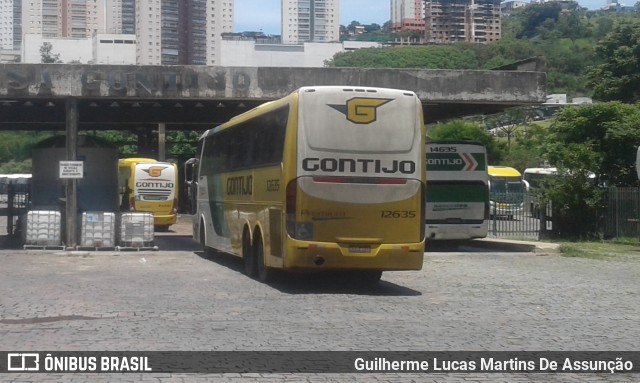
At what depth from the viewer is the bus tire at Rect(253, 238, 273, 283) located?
1792 cm

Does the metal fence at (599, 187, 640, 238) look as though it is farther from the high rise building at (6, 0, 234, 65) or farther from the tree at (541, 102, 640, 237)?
the high rise building at (6, 0, 234, 65)

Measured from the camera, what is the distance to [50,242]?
1044 inches

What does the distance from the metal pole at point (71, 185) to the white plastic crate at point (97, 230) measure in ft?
1.48

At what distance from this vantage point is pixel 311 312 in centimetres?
1363

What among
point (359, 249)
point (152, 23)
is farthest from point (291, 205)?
point (152, 23)

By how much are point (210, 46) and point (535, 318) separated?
145 meters

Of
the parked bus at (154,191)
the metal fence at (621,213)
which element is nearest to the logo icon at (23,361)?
the metal fence at (621,213)

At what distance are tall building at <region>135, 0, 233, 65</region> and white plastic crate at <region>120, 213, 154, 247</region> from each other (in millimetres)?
123501

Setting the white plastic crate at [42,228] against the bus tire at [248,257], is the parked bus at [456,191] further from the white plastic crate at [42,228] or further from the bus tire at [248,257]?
the white plastic crate at [42,228]

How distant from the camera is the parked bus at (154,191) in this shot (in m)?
40.7

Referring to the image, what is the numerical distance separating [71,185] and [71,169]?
1000 mm

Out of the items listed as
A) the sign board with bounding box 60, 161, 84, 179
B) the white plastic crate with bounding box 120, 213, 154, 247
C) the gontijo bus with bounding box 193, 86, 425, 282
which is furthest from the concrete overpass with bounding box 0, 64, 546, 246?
the gontijo bus with bounding box 193, 86, 425, 282

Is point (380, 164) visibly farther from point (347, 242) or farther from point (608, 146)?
point (608, 146)

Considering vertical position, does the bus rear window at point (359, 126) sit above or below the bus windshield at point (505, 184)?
above
